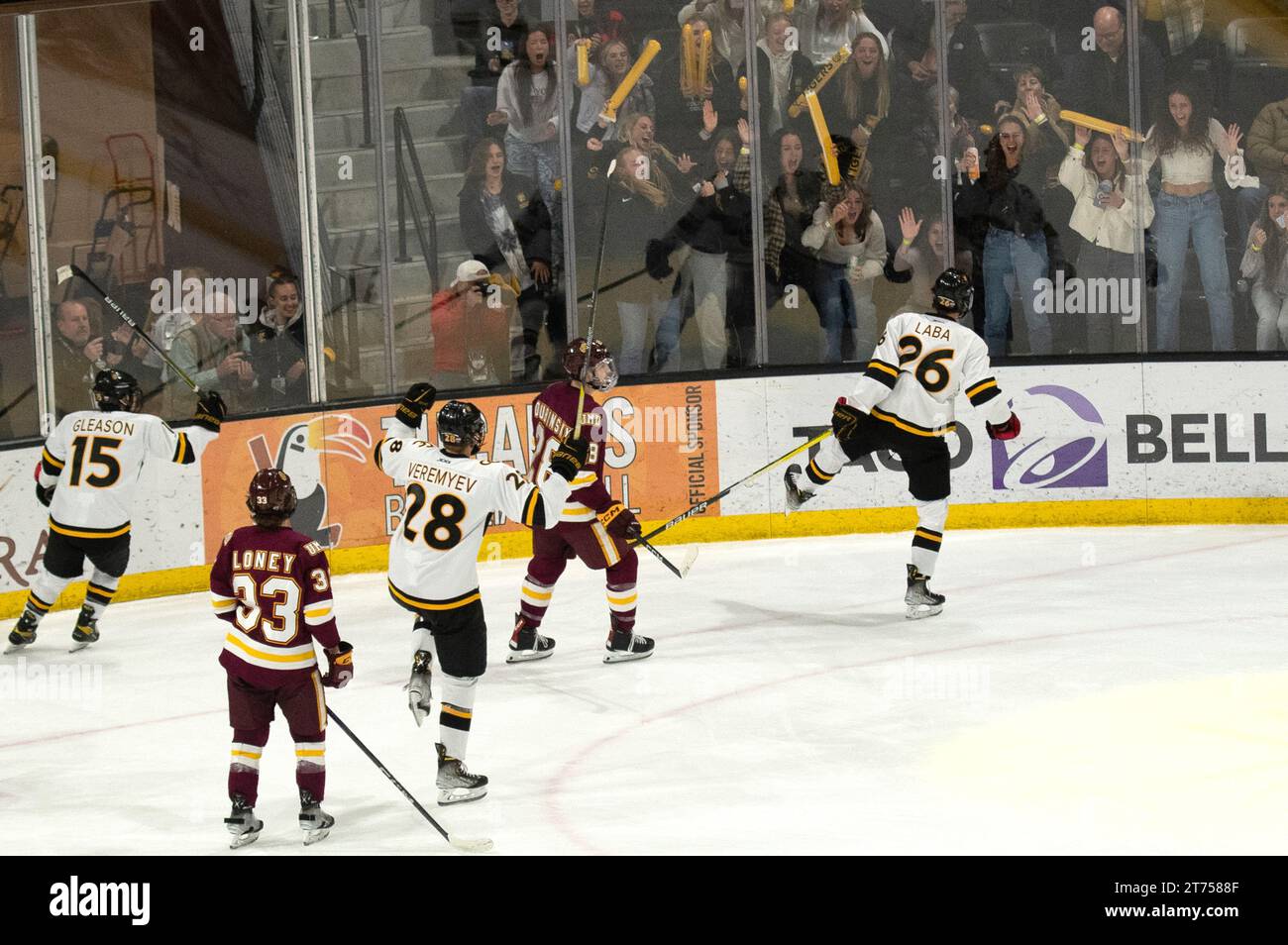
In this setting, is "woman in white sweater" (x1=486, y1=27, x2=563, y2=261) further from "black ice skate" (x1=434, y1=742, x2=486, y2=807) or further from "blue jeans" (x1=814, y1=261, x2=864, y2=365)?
"black ice skate" (x1=434, y1=742, x2=486, y2=807)

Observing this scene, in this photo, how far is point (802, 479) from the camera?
798 cm

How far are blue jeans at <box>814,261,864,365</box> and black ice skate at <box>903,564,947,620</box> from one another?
241 centimetres

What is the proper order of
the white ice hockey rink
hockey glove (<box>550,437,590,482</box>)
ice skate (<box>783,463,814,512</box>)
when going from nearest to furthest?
the white ice hockey rink, hockey glove (<box>550,437,590,482</box>), ice skate (<box>783,463,814,512</box>)

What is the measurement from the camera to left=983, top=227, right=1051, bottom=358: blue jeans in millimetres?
9805

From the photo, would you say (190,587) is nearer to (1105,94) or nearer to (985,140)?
(985,140)

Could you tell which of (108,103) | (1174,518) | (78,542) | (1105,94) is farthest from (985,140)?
(78,542)

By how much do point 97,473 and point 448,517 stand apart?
8.66 ft

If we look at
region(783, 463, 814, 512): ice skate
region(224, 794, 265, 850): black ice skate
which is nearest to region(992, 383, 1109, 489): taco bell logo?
region(783, 463, 814, 512): ice skate

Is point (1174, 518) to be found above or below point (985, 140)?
below

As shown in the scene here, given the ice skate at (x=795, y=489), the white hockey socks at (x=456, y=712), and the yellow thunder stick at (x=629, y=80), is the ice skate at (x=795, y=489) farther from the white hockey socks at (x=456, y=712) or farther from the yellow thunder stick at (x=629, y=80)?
the white hockey socks at (x=456, y=712)

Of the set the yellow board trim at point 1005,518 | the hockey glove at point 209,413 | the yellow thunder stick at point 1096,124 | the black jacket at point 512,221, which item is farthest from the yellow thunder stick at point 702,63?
the hockey glove at point 209,413


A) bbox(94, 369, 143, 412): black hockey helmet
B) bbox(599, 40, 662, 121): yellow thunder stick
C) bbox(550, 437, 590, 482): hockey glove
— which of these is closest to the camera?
bbox(550, 437, 590, 482): hockey glove

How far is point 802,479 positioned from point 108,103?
393cm

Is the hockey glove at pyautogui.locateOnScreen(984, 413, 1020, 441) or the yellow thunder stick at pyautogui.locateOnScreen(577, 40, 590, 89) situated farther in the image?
the yellow thunder stick at pyautogui.locateOnScreen(577, 40, 590, 89)
